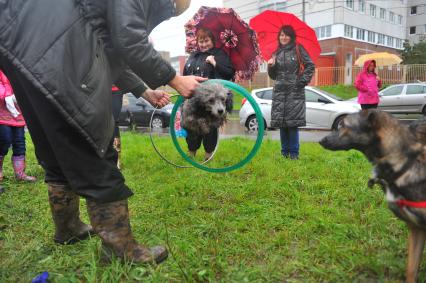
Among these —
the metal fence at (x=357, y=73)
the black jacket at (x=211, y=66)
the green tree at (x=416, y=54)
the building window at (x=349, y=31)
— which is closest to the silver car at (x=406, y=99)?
the metal fence at (x=357, y=73)

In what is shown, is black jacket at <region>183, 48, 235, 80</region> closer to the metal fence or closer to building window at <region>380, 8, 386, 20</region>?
the metal fence

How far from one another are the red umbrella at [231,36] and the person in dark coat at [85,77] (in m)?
2.26

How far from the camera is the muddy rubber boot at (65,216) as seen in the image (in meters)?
2.47

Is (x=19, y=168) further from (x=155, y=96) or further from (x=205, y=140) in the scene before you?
(x=155, y=96)

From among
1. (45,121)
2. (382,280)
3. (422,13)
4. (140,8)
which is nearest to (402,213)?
(382,280)

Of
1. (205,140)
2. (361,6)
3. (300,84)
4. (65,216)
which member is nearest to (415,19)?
(361,6)

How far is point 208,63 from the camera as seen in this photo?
4.59 meters

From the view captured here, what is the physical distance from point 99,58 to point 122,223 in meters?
1.00

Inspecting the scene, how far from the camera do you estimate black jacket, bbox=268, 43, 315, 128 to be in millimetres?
5672

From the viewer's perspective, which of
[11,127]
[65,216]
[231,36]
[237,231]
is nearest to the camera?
[65,216]

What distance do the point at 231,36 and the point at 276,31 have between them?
170 centimetres

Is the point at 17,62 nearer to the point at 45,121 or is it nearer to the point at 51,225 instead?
the point at 45,121

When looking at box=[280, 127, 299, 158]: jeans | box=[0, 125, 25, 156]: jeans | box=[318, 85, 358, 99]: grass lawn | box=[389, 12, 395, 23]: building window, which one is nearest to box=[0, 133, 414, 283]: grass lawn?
box=[0, 125, 25, 156]: jeans

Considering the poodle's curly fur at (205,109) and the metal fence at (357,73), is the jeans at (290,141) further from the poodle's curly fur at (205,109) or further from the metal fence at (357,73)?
the metal fence at (357,73)
